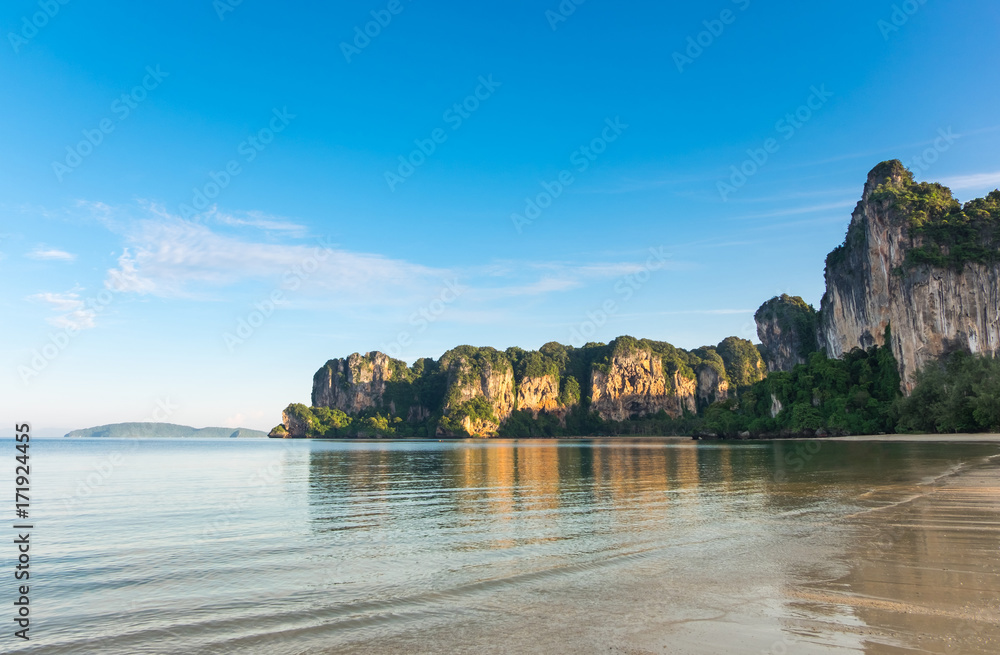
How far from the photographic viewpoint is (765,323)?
147 meters

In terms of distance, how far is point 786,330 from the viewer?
136875 mm

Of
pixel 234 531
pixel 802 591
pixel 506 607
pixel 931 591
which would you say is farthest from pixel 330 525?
pixel 931 591

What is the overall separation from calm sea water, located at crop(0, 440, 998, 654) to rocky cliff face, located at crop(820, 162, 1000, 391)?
197 feet

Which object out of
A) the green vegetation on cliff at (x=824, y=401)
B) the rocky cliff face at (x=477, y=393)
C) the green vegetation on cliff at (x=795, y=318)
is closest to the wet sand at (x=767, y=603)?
the green vegetation on cliff at (x=824, y=401)

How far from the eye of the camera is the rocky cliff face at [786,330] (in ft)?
429

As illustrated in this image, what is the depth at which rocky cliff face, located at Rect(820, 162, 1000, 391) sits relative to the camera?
A: 65688 mm

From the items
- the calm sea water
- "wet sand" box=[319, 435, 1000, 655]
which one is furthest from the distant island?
"wet sand" box=[319, 435, 1000, 655]

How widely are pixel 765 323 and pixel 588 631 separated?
510ft

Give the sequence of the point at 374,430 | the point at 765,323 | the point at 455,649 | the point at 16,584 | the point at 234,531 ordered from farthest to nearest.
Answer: the point at 374,430 → the point at 765,323 → the point at 234,531 → the point at 16,584 → the point at 455,649

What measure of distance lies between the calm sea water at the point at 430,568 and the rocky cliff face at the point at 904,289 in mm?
60100

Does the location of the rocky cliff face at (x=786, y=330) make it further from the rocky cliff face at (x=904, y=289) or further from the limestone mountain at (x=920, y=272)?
the limestone mountain at (x=920, y=272)

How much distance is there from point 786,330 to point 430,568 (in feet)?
475

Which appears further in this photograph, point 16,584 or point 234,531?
point 234,531

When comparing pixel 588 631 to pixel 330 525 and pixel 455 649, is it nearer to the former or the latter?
pixel 455 649
